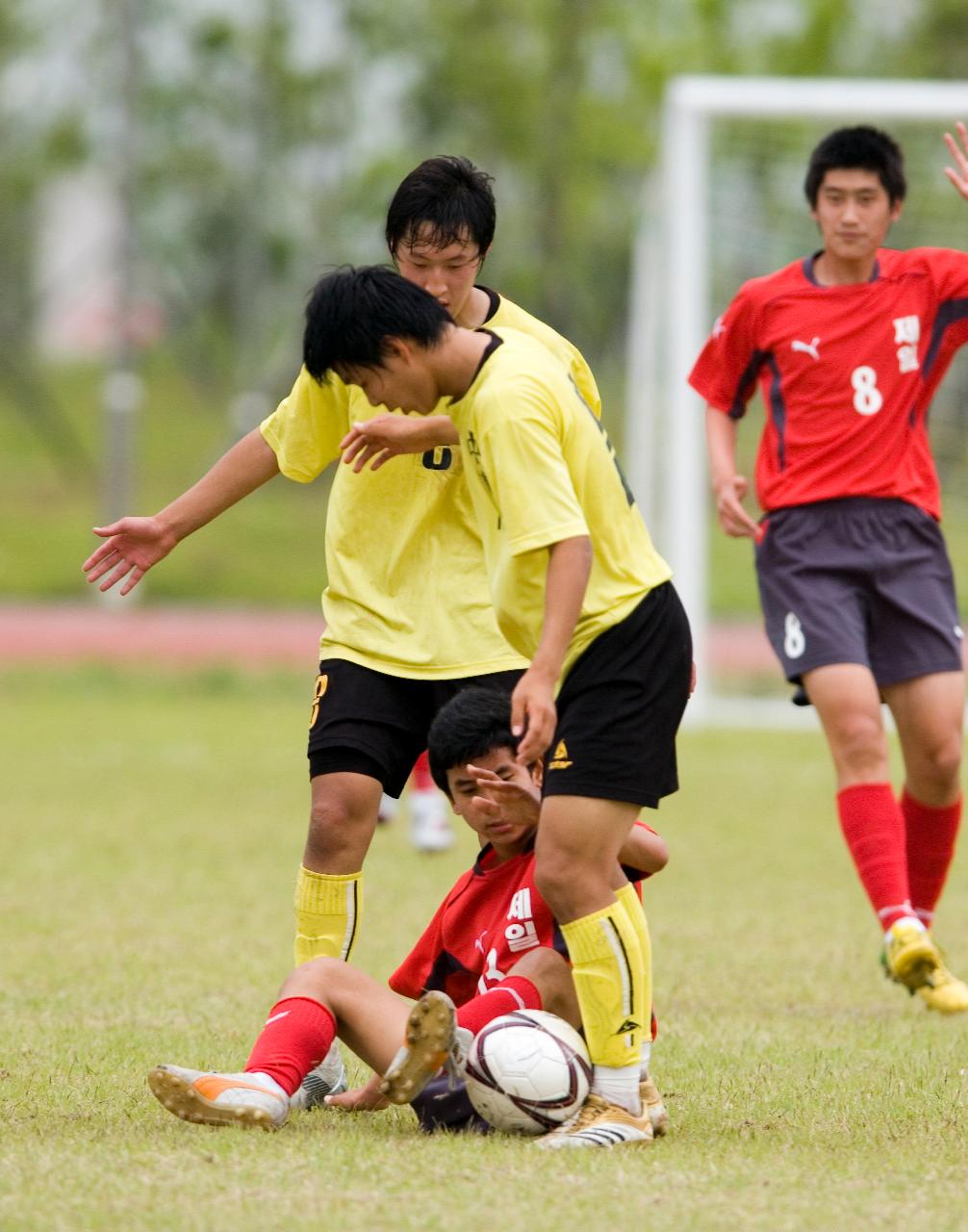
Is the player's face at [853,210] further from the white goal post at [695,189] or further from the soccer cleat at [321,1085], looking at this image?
the white goal post at [695,189]

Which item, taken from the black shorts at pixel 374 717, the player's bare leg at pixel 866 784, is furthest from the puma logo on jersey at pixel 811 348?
the black shorts at pixel 374 717

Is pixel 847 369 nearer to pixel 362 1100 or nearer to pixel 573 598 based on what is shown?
pixel 573 598

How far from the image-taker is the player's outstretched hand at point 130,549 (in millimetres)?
4371

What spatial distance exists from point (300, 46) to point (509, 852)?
25.6m

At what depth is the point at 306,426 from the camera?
444cm

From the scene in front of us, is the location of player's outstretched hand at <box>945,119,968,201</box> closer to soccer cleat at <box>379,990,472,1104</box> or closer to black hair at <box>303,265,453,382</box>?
black hair at <box>303,265,453,382</box>

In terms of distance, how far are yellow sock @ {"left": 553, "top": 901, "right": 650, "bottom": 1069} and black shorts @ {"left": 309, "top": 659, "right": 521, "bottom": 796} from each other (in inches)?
29.2

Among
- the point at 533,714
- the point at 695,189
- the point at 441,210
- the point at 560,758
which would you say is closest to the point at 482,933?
the point at 560,758

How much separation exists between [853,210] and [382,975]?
2.50 m

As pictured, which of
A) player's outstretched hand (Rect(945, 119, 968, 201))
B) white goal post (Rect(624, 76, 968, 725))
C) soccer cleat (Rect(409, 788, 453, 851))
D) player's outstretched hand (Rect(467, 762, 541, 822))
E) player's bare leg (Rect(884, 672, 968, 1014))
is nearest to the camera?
player's outstretched hand (Rect(467, 762, 541, 822))

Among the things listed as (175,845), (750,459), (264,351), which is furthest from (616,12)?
(175,845)

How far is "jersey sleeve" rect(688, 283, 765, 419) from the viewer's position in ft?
19.2

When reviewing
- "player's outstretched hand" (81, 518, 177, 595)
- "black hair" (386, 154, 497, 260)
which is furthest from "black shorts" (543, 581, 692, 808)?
"player's outstretched hand" (81, 518, 177, 595)

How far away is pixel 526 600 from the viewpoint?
3.76m
